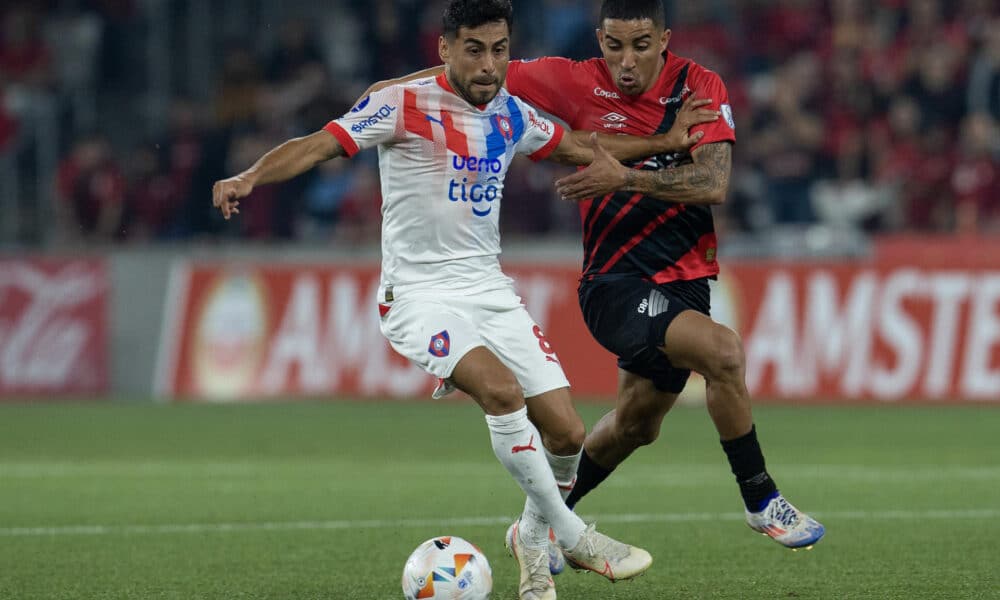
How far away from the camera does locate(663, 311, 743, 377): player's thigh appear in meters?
6.33

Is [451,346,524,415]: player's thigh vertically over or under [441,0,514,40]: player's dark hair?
under

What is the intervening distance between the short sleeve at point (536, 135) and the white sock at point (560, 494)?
4.12ft

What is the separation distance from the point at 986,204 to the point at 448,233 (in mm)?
10328

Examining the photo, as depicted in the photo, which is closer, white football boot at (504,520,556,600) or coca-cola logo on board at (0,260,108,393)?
white football boot at (504,520,556,600)

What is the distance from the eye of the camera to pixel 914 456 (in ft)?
36.6

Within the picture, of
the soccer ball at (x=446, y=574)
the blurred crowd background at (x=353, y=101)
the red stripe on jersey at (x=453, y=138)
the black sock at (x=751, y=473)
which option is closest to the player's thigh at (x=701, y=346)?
the black sock at (x=751, y=473)

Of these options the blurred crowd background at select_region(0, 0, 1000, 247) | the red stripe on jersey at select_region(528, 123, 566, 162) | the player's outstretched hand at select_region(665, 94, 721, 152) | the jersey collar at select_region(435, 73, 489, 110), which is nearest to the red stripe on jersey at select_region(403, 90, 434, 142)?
the jersey collar at select_region(435, 73, 489, 110)

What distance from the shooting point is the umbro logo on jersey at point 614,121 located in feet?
22.9

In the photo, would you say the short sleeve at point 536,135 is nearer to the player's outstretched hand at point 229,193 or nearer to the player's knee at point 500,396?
the player's knee at point 500,396

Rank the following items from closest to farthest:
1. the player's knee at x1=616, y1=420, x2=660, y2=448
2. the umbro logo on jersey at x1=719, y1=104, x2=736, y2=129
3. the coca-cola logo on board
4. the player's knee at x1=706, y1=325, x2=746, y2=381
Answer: the player's knee at x1=706, y1=325, x2=746, y2=381
the umbro logo on jersey at x1=719, y1=104, x2=736, y2=129
the player's knee at x1=616, y1=420, x2=660, y2=448
the coca-cola logo on board

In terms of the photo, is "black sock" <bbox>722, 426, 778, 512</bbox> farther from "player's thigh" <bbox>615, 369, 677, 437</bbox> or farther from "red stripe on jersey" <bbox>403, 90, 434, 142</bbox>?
"red stripe on jersey" <bbox>403, 90, 434, 142</bbox>

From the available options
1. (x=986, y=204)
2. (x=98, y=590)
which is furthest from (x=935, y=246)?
(x=98, y=590)

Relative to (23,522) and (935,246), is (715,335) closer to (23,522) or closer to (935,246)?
(23,522)

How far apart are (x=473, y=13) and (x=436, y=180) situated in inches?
26.7
